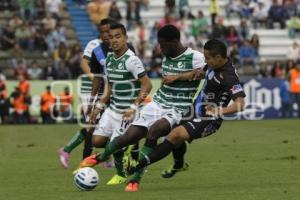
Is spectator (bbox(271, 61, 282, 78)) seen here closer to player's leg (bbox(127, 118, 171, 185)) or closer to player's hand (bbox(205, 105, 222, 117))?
player's leg (bbox(127, 118, 171, 185))

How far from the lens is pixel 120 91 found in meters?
14.2

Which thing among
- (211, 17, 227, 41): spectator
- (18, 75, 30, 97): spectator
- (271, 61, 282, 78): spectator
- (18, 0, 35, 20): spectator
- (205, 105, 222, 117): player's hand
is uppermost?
(205, 105, 222, 117): player's hand

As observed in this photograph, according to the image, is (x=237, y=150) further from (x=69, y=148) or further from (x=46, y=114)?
(x=46, y=114)

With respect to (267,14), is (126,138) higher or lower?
higher

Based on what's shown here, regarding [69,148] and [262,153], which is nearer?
[69,148]

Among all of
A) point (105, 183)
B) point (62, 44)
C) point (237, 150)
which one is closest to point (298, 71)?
point (62, 44)

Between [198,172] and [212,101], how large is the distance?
99.3 inches

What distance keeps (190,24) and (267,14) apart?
4.32 m

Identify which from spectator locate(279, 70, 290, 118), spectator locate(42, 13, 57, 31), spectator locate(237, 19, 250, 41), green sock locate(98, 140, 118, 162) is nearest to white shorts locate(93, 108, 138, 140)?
green sock locate(98, 140, 118, 162)

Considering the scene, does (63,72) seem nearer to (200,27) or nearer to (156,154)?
(200,27)

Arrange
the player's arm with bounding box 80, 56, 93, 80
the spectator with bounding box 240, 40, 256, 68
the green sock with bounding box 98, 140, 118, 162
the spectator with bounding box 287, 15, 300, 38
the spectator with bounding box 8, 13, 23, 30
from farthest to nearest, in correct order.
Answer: the spectator with bounding box 287, 15, 300, 38
the spectator with bounding box 240, 40, 256, 68
the spectator with bounding box 8, 13, 23, 30
the player's arm with bounding box 80, 56, 93, 80
the green sock with bounding box 98, 140, 118, 162

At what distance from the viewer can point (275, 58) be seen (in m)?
42.9

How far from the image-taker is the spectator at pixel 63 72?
3712cm

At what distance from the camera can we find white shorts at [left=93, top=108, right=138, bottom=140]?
45.9ft
